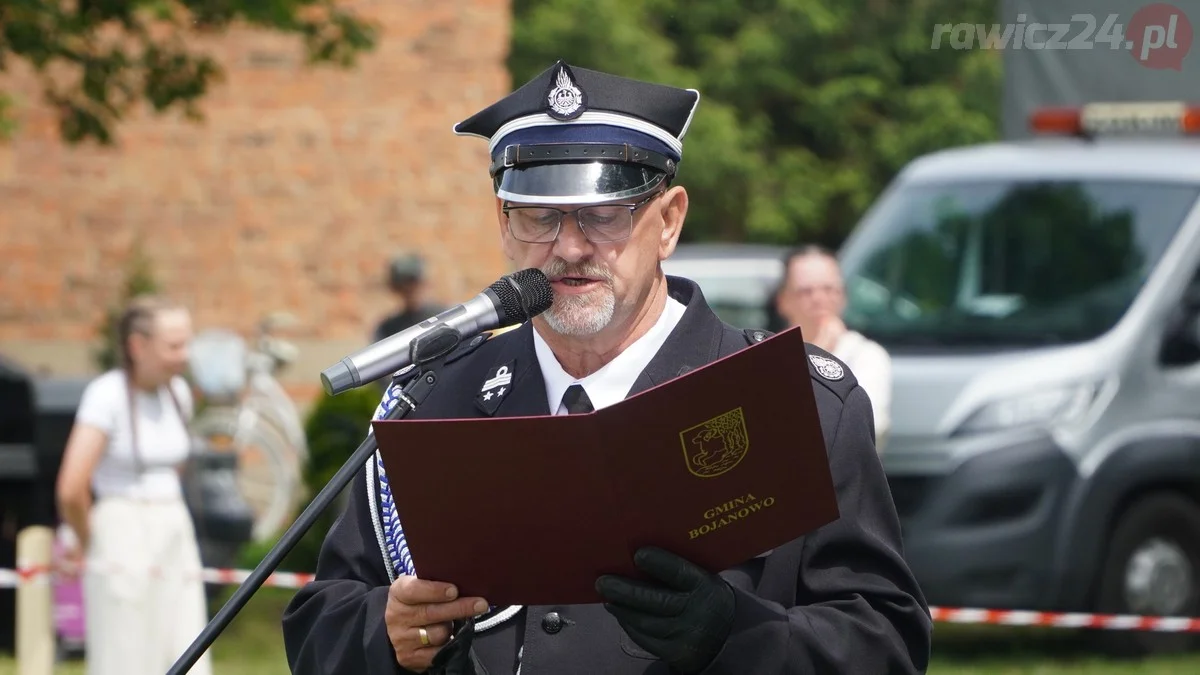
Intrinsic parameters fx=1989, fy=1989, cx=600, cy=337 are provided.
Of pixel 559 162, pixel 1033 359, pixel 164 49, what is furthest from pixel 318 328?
pixel 559 162

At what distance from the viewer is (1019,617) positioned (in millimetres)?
8297

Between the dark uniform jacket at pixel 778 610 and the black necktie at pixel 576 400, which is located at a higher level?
the black necktie at pixel 576 400

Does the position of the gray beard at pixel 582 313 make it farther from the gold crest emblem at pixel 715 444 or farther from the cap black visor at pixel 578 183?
the gold crest emblem at pixel 715 444

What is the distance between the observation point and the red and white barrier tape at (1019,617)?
7961mm

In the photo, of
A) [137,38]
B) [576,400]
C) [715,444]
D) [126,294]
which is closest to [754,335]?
[576,400]

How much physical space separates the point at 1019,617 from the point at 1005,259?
2.45m

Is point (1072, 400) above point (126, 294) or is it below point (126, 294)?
below

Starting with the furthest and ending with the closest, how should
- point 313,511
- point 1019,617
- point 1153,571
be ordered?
1. point 1153,571
2. point 1019,617
3. point 313,511

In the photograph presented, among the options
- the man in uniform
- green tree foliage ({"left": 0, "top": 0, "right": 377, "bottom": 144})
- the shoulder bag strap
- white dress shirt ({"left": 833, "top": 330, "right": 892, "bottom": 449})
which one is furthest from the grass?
the man in uniform

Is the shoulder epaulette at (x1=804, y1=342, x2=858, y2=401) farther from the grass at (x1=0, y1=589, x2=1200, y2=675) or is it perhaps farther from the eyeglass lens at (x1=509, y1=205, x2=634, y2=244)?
the grass at (x1=0, y1=589, x2=1200, y2=675)

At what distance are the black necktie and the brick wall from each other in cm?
1432

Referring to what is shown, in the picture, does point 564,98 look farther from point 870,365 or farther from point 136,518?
point 136,518

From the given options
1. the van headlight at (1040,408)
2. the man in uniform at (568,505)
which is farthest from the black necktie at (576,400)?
the van headlight at (1040,408)

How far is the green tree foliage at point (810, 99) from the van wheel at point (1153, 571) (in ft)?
78.8
